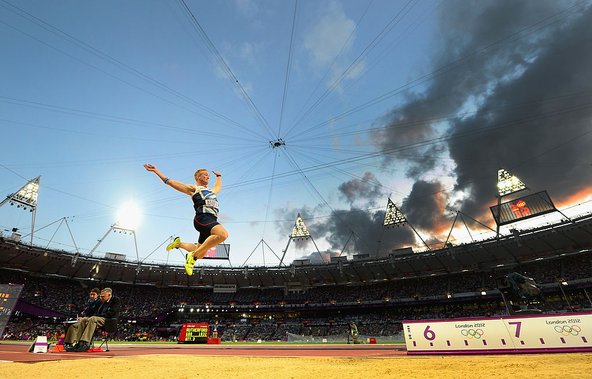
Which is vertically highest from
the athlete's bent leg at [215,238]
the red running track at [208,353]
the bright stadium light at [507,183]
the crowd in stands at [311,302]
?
the bright stadium light at [507,183]

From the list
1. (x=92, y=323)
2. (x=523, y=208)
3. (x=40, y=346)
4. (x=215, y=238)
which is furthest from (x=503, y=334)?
(x=523, y=208)

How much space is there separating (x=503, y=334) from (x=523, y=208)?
39.5 m

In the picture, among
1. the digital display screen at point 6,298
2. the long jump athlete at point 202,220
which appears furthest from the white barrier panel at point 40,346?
the long jump athlete at point 202,220

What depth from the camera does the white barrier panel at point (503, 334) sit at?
→ 802 centimetres

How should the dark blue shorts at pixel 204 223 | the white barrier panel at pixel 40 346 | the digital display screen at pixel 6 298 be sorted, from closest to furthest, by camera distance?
the dark blue shorts at pixel 204 223 < the white barrier panel at pixel 40 346 < the digital display screen at pixel 6 298

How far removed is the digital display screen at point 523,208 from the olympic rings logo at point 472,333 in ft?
126

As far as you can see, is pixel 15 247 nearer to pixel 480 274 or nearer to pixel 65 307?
pixel 65 307

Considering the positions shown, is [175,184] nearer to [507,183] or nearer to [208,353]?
[208,353]

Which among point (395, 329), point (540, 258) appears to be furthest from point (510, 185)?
point (395, 329)

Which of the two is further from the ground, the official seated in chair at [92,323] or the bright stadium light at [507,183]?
the bright stadium light at [507,183]

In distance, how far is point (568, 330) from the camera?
8.11 m

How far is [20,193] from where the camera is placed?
39719mm

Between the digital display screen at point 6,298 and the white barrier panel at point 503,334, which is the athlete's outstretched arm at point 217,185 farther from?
the digital display screen at point 6,298

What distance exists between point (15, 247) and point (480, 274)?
2718 inches
